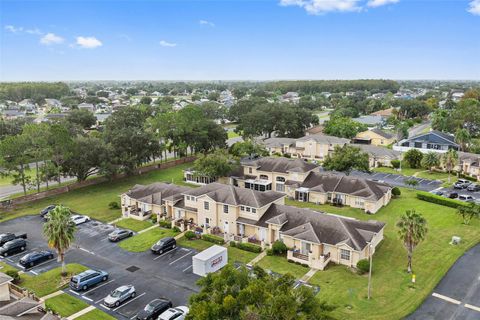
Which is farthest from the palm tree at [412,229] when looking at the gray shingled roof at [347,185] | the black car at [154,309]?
the black car at [154,309]

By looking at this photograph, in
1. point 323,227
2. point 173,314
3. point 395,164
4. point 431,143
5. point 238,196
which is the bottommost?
point 395,164

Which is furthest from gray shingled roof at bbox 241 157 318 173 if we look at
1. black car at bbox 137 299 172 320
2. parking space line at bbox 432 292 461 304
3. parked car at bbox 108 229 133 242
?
black car at bbox 137 299 172 320

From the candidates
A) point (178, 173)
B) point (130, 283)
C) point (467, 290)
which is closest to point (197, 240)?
point (130, 283)

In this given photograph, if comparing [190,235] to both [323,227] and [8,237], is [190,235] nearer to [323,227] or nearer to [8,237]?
[323,227]

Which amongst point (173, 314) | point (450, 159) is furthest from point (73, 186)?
point (450, 159)

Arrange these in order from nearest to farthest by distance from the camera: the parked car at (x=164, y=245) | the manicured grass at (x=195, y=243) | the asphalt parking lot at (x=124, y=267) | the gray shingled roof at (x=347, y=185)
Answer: the asphalt parking lot at (x=124, y=267) → the parked car at (x=164, y=245) → the manicured grass at (x=195, y=243) → the gray shingled roof at (x=347, y=185)

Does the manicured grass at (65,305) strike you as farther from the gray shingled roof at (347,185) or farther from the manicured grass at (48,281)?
the gray shingled roof at (347,185)

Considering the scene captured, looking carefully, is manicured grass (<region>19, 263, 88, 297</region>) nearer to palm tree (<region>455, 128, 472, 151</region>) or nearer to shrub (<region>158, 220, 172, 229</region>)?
shrub (<region>158, 220, 172, 229</region>)
